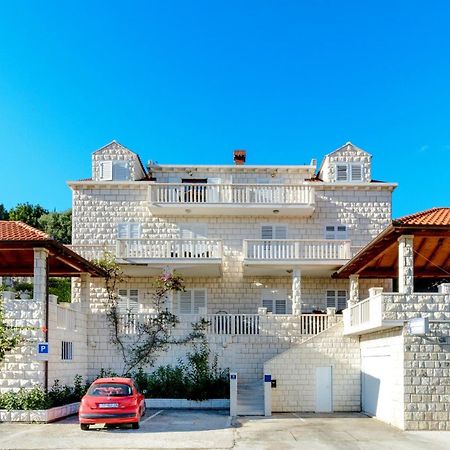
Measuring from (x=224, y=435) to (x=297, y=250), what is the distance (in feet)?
39.5

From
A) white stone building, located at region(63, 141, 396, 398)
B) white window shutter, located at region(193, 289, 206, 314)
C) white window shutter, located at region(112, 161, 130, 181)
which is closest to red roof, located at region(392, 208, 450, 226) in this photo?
white stone building, located at region(63, 141, 396, 398)

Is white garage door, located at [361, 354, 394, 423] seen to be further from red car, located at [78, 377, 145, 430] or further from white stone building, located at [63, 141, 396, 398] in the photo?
red car, located at [78, 377, 145, 430]

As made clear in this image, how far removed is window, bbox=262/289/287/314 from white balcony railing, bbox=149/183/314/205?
4.25 meters

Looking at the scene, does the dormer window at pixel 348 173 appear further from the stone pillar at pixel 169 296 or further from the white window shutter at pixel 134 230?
the white window shutter at pixel 134 230

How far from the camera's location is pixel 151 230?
31.0 metres

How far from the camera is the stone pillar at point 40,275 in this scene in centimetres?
2033

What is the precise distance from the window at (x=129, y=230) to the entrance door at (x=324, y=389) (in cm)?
1114

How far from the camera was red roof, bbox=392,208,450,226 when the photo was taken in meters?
18.1

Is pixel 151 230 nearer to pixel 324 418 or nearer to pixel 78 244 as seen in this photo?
pixel 78 244

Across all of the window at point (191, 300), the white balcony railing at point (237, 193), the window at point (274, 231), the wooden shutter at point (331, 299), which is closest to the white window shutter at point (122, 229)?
the white balcony railing at point (237, 193)

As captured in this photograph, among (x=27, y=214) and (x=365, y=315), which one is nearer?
(x=365, y=315)

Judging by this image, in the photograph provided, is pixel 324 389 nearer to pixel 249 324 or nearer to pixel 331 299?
pixel 249 324

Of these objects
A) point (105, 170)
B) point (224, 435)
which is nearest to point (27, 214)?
point (105, 170)

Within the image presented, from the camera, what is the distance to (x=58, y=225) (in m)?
57.0
